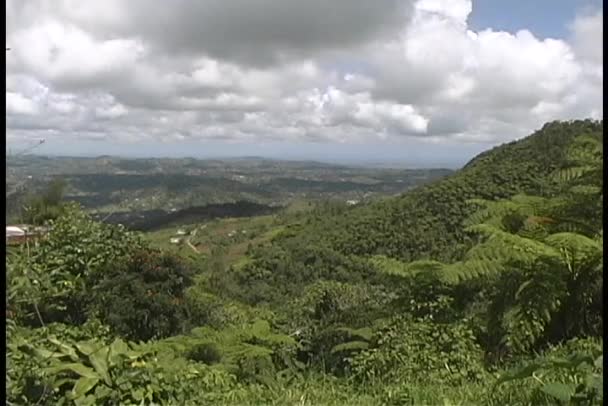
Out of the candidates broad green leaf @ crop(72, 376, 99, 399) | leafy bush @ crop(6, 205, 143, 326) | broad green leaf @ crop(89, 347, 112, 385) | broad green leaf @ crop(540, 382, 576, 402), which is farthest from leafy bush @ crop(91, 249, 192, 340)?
broad green leaf @ crop(540, 382, 576, 402)

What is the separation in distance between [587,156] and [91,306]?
558 cm

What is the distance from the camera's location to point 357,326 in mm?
6379

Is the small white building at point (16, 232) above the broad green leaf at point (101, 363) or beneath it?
above

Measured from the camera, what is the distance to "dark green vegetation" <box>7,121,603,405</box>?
2.81 m

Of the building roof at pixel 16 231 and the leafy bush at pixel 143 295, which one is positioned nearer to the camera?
the building roof at pixel 16 231

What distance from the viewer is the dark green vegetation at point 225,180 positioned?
4.21 metres

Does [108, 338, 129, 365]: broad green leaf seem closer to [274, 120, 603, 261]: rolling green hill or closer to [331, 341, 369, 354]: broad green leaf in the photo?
[331, 341, 369, 354]: broad green leaf

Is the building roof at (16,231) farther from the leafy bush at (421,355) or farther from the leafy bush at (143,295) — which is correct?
the leafy bush at (143,295)

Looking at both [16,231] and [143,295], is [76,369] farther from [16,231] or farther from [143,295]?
[143,295]

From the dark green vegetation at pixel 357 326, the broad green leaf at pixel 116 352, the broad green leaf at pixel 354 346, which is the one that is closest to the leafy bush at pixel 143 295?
the dark green vegetation at pixel 357 326

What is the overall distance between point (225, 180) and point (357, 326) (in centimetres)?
7501

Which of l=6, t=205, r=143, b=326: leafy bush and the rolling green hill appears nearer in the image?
l=6, t=205, r=143, b=326: leafy bush

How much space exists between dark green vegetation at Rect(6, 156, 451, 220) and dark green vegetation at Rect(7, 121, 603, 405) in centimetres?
49

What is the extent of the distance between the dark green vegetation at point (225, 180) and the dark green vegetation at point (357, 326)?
0.49m
